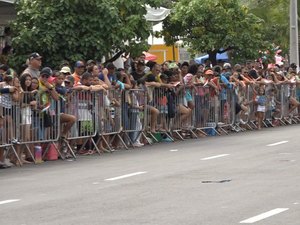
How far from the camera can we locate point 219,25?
109 ft

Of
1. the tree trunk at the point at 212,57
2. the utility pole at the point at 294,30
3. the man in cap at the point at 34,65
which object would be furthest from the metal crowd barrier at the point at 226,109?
the utility pole at the point at 294,30

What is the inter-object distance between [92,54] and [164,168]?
23.8 feet

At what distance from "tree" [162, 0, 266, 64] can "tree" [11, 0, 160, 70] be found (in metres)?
9.89

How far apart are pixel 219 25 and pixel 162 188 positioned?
2002cm

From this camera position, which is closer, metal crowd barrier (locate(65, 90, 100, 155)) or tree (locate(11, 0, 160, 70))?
metal crowd barrier (locate(65, 90, 100, 155))

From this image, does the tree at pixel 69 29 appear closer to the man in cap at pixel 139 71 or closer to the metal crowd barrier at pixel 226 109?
the man in cap at pixel 139 71

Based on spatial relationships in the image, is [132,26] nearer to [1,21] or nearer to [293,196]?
[1,21]

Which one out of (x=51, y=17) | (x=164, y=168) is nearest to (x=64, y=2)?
(x=51, y=17)

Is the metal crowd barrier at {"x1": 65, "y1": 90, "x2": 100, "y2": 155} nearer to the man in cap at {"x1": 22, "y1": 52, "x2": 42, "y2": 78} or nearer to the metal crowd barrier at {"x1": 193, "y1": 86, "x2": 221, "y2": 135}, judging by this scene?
the man in cap at {"x1": 22, "y1": 52, "x2": 42, "y2": 78}

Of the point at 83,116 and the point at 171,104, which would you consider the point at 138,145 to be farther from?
the point at 83,116

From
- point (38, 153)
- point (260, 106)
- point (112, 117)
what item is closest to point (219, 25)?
point (260, 106)

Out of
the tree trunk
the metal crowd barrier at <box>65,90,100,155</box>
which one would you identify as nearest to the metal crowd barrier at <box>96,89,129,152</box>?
the metal crowd barrier at <box>65,90,100,155</box>

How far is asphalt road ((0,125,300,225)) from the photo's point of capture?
1091 centimetres

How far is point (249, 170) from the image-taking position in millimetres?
15875
